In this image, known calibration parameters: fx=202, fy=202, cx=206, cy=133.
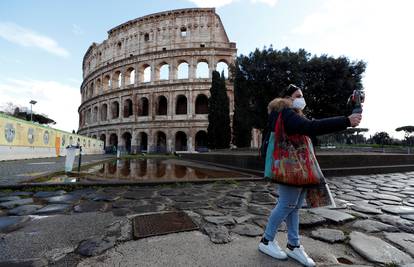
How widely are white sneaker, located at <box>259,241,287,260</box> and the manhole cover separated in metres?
0.86

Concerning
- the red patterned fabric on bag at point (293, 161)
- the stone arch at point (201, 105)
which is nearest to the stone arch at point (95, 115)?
the stone arch at point (201, 105)

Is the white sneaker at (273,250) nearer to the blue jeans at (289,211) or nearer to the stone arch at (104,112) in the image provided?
the blue jeans at (289,211)

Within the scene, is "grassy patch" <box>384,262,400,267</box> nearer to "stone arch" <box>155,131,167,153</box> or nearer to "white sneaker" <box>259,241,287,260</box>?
"white sneaker" <box>259,241,287,260</box>

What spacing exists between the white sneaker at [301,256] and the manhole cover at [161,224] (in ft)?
3.54

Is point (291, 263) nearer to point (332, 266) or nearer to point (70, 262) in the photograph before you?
point (332, 266)

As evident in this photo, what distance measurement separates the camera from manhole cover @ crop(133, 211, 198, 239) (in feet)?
7.41

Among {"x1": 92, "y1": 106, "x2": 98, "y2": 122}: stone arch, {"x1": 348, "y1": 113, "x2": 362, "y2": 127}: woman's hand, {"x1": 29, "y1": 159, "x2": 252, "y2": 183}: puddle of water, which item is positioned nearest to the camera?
{"x1": 348, "y1": 113, "x2": 362, "y2": 127}: woman's hand

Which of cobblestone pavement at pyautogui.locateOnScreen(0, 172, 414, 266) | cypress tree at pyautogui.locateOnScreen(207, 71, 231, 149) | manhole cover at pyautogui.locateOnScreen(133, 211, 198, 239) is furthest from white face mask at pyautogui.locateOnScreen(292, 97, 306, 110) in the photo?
cypress tree at pyautogui.locateOnScreen(207, 71, 231, 149)

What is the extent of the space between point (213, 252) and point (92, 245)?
115 centimetres

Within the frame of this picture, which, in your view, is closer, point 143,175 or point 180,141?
point 143,175

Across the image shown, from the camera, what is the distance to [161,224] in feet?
8.21

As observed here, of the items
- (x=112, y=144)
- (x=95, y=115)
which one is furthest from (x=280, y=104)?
(x=95, y=115)

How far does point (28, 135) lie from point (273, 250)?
16.4 meters

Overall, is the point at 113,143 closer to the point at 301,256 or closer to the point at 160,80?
the point at 160,80
